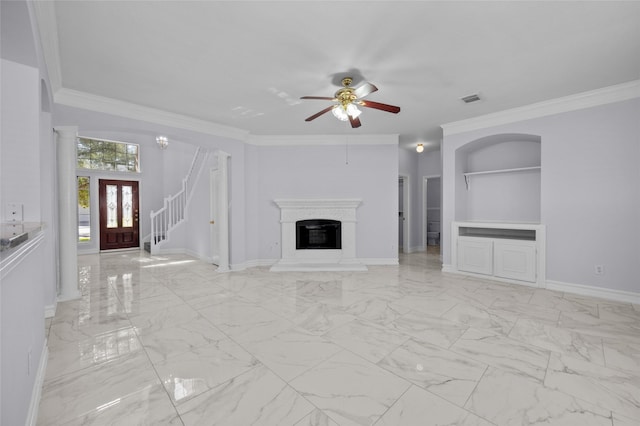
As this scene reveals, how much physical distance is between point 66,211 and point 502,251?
259 inches

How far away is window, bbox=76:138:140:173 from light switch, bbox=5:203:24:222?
7088 millimetres

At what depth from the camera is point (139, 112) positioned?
13.7 ft

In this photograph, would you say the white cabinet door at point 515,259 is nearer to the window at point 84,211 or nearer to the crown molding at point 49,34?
the crown molding at point 49,34

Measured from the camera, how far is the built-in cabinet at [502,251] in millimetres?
4215

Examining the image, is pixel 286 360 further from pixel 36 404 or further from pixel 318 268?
pixel 318 268

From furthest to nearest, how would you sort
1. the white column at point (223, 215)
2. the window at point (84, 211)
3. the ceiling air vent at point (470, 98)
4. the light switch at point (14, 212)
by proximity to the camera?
the window at point (84, 211) → the white column at point (223, 215) → the ceiling air vent at point (470, 98) → the light switch at point (14, 212)

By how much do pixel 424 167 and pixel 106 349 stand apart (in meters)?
7.61

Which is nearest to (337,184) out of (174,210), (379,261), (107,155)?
(379,261)

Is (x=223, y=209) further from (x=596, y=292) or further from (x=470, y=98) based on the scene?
(x=596, y=292)

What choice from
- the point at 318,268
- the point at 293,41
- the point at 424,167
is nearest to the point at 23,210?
the point at 293,41

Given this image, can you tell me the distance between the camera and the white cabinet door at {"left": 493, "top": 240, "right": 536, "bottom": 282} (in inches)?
167

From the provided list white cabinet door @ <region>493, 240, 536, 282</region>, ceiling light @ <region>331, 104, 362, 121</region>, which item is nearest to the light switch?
ceiling light @ <region>331, 104, 362, 121</region>

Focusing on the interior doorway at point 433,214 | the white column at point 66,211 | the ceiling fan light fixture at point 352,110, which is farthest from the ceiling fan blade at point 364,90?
the interior doorway at point 433,214

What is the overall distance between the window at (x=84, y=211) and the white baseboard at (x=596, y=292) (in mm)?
10448
